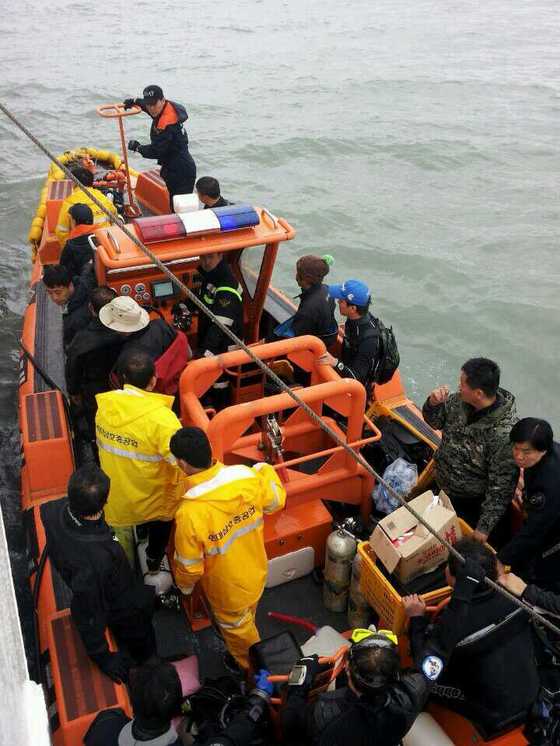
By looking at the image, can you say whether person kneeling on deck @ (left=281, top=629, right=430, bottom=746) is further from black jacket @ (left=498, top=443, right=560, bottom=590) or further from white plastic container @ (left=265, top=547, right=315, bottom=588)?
white plastic container @ (left=265, top=547, right=315, bottom=588)

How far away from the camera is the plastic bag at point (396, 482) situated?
3.68 metres

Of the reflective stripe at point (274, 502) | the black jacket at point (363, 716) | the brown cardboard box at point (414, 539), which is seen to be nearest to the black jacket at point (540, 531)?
the brown cardboard box at point (414, 539)

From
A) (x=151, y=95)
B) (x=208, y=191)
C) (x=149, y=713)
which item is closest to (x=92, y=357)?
(x=208, y=191)

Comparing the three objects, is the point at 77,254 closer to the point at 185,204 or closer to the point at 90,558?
the point at 185,204

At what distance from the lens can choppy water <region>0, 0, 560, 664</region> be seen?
9.42 m

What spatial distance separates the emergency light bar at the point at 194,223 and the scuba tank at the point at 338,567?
190cm

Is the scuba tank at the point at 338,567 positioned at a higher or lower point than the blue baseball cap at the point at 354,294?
lower

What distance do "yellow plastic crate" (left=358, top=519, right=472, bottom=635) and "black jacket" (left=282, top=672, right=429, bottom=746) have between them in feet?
1.93

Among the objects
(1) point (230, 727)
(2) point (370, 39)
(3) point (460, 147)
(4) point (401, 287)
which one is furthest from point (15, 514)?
(2) point (370, 39)

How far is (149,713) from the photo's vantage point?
2213 mm

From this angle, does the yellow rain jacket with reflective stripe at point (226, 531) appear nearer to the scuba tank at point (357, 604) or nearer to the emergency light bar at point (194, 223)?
the scuba tank at point (357, 604)

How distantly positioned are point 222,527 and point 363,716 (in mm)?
890

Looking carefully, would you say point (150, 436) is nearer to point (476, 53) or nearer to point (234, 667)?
point (234, 667)

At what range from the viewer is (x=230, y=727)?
240 cm
